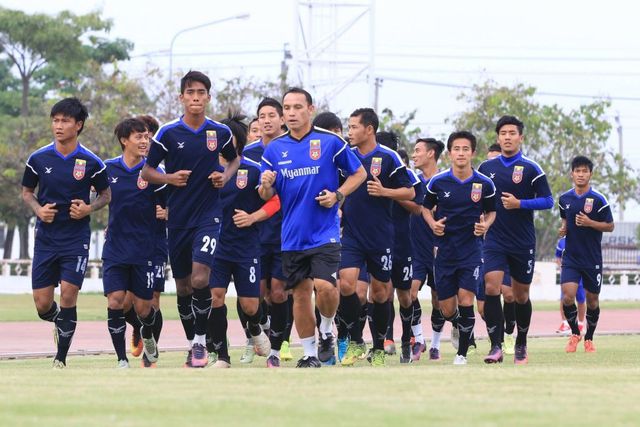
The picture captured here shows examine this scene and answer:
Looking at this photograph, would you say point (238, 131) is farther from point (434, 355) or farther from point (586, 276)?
point (586, 276)

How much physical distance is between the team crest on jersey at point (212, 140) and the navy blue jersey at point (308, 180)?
1088mm

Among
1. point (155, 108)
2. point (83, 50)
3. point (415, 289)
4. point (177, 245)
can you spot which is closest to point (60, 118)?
point (177, 245)

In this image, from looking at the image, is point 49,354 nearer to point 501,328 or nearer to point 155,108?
point 501,328

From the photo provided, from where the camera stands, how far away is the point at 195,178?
45.3 feet

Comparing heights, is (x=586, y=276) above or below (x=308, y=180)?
below

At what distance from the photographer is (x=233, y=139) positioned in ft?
48.1

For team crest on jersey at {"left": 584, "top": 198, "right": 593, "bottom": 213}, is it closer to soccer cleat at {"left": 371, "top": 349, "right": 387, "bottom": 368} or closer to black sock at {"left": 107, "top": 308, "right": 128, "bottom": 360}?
soccer cleat at {"left": 371, "top": 349, "right": 387, "bottom": 368}

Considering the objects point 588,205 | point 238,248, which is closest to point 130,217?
point 238,248

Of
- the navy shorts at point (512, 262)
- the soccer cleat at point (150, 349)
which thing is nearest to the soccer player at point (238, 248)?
the soccer cleat at point (150, 349)

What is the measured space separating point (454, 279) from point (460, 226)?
1.90 feet

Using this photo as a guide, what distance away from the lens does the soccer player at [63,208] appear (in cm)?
1372

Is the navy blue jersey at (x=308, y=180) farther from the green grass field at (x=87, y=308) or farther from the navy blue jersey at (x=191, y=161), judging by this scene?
the green grass field at (x=87, y=308)

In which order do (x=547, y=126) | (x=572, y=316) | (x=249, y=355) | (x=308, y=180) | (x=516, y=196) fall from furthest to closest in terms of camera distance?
1. (x=547, y=126)
2. (x=572, y=316)
3. (x=249, y=355)
4. (x=516, y=196)
5. (x=308, y=180)

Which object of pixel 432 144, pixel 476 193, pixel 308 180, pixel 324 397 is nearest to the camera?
pixel 324 397
